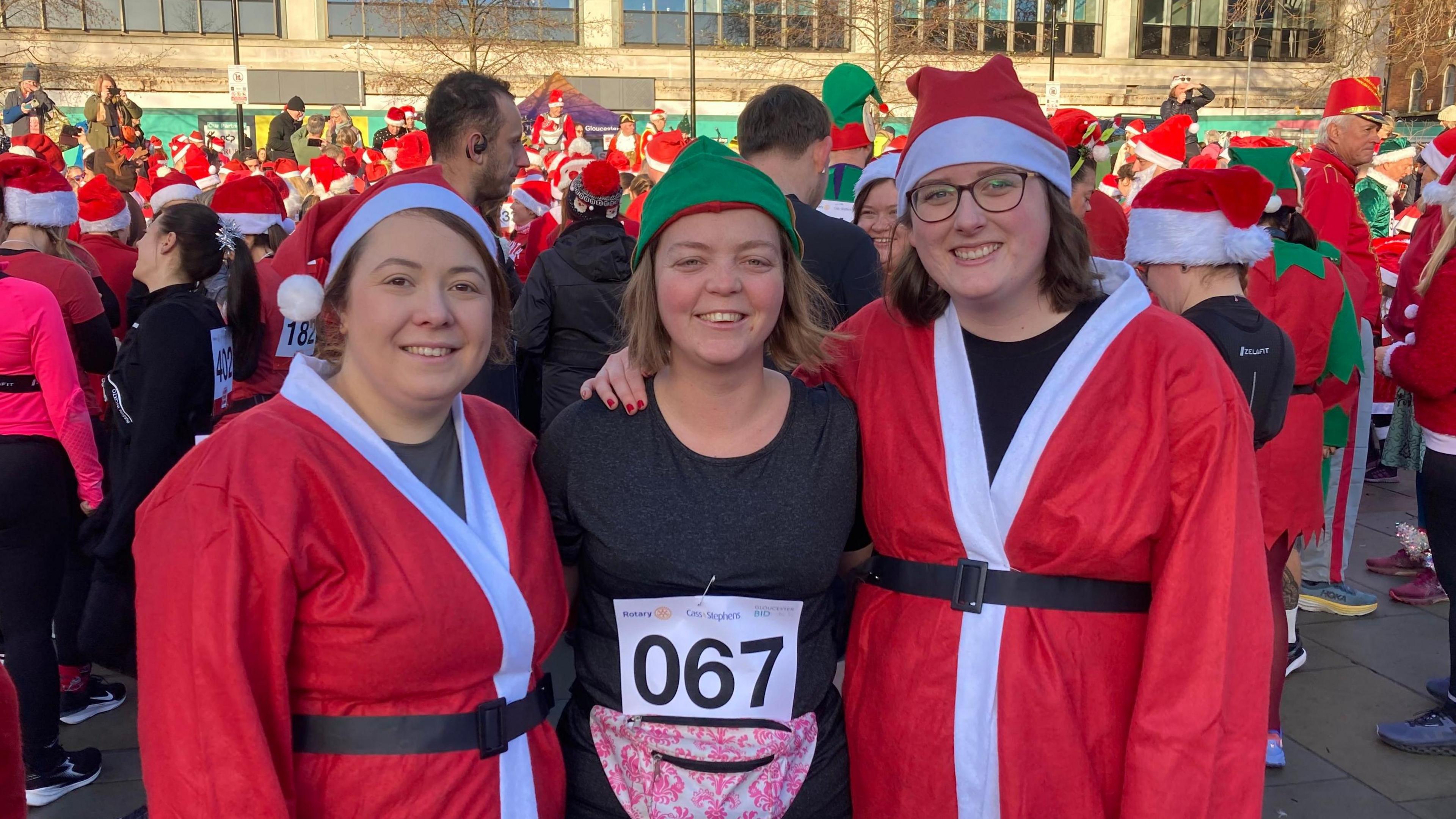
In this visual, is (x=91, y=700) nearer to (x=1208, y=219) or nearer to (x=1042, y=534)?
(x=1042, y=534)

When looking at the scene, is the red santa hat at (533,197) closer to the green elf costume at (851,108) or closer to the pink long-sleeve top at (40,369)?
the green elf costume at (851,108)

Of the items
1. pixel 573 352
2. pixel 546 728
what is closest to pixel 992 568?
pixel 546 728

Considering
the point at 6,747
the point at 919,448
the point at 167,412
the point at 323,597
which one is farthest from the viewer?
the point at 167,412

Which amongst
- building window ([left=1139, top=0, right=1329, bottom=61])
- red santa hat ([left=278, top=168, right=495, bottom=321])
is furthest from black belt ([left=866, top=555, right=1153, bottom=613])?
building window ([left=1139, top=0, right=1329, bottom=61])

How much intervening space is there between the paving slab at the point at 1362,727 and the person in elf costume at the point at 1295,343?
0.20m

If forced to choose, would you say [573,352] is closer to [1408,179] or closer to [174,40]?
[1408,179]

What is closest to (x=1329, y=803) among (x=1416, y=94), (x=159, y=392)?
(x=159, y=392)

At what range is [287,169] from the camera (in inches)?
618

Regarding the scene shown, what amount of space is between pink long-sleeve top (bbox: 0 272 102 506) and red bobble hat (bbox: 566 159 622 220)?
2.25 meters

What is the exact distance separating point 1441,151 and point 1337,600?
91.2 inches

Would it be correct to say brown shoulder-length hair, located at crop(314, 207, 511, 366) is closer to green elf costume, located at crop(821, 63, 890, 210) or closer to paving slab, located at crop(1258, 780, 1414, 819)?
paving slab, located at crop(1258, 780, 1414, 819)

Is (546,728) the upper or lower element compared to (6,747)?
→ lower

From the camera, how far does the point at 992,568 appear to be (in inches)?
80.8

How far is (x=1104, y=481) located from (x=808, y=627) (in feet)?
1.99
